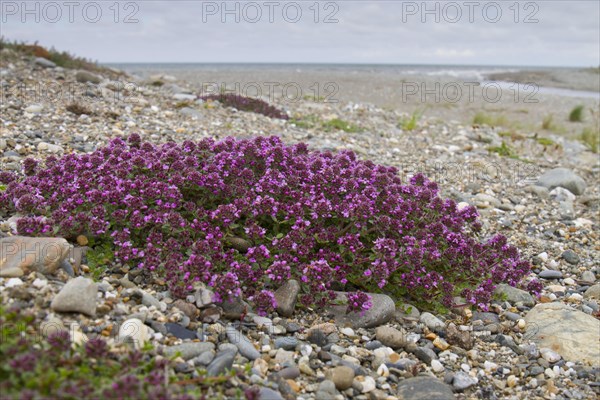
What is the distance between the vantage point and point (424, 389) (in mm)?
4777

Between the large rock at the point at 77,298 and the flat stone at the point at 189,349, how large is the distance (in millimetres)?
752

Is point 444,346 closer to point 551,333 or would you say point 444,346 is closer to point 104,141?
point 551,333

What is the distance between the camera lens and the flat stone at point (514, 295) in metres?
6.78

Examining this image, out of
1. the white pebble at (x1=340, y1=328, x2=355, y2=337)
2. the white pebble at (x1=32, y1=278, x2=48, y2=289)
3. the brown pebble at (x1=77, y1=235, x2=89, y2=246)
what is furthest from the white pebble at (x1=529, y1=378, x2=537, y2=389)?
the brown pebble at (x1=77, y1=235, x2=89, y2=246)

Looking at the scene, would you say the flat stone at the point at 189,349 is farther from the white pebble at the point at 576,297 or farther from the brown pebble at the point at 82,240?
the white pebble at the point at 576,297

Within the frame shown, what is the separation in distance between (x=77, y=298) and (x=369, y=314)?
2854mm

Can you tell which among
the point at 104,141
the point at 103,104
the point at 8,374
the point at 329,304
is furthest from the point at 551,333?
the point at 103,104

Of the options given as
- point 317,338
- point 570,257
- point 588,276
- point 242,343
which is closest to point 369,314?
point 317,338

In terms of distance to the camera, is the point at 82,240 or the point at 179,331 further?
the point at 82,240

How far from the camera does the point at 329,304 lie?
5.89m

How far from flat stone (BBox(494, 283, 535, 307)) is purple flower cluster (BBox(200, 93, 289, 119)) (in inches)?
389

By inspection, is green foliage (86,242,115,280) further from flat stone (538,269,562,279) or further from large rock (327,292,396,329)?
flat stone (538,269,562,279)

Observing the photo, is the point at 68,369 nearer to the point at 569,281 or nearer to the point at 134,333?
the point at 134,333

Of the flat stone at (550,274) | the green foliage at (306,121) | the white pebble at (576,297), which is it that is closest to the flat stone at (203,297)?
the white pebble at (576,297)
